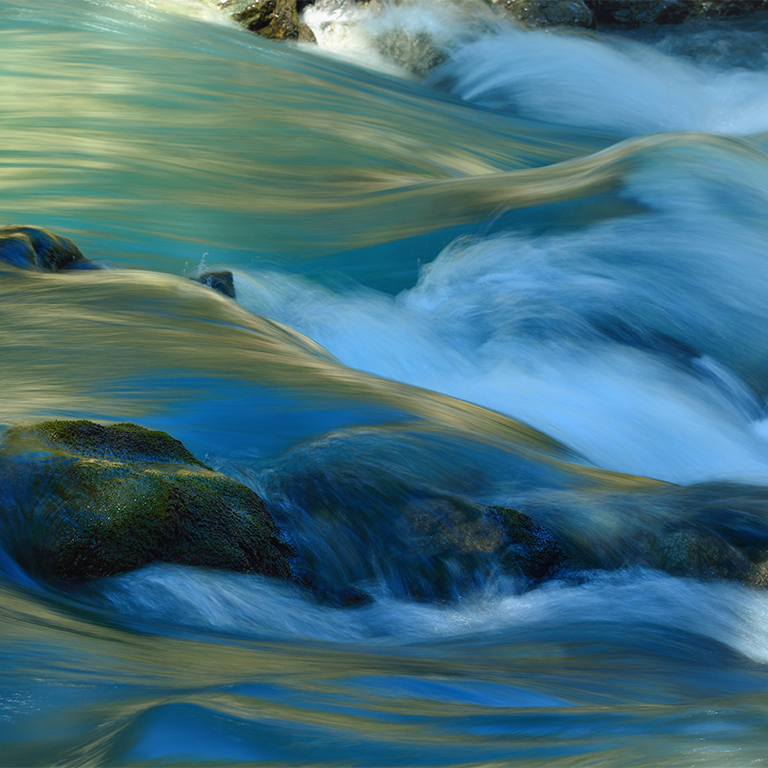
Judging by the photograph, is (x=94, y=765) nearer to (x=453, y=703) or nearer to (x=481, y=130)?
(x=453, y=703)

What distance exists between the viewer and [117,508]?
100 inches

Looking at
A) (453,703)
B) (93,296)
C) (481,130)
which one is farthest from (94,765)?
(481,130)

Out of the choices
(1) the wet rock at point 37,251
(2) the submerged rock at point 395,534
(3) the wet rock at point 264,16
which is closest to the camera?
(2) the submerged rock at point 395,534

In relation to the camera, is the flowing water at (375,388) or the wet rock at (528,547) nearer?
the flowing water at (375,388)

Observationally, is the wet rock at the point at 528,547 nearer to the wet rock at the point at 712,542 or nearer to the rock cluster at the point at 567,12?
the wet rock at the point at 712,542

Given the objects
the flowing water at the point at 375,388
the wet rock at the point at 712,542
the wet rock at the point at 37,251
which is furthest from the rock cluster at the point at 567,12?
the wet rock at the point at 712,542

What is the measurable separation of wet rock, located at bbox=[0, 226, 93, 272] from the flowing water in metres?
0.15

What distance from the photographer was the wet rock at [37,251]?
4695 millimetres

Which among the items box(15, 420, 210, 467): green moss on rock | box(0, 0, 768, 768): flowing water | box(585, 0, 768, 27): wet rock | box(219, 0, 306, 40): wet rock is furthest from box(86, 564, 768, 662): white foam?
box(585, 0, 768, 27): wet rock

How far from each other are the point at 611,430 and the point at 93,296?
2.49 m

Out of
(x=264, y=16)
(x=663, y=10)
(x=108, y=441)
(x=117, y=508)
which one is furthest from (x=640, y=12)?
(x=117, y=508)

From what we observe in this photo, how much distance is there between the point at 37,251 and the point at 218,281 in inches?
38.8

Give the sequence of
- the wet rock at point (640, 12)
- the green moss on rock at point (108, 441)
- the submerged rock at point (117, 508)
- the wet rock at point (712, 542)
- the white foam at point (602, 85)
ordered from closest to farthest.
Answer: the submerged rock at point (117, 508)
the green moss on rock at point (108, 441)
the wet rock at point (712, 542)
the white foam at point (602, 85)
the wet rock at point (640, 12)

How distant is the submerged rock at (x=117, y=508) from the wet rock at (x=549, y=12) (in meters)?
14.2
